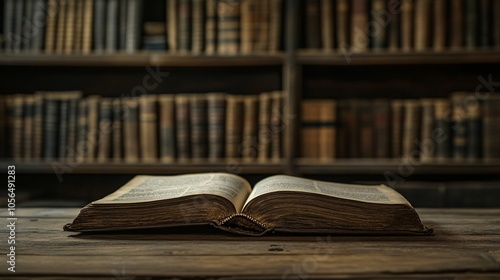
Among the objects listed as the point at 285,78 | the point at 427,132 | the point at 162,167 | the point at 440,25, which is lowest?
the point at 162,167

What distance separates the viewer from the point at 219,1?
206 centimetres

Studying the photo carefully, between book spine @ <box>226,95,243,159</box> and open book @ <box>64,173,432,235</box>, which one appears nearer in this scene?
open book @ <box>64,173,432,235</box>

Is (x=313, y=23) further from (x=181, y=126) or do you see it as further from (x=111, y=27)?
(x=111, y=27)

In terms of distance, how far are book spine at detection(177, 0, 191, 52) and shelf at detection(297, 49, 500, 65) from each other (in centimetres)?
40

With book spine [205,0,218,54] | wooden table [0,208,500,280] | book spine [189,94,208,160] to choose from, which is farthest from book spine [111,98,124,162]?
wooden table [0,208,500,280]

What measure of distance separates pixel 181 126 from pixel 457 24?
103cm

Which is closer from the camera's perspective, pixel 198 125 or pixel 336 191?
pixel 336 191

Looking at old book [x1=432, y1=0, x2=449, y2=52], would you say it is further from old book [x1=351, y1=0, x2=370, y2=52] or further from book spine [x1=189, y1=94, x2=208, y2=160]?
book spine [x1=189, y1=94, x2=208, y2=160]

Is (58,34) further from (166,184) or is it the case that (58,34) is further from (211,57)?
(166,184)

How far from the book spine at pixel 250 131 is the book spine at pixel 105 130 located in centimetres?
49

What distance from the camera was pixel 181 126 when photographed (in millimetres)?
2053

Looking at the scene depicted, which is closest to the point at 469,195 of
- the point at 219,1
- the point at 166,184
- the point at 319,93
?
the point at 319,93

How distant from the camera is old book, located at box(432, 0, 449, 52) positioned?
6.57 ft

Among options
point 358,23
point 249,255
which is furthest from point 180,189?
point 358,23
